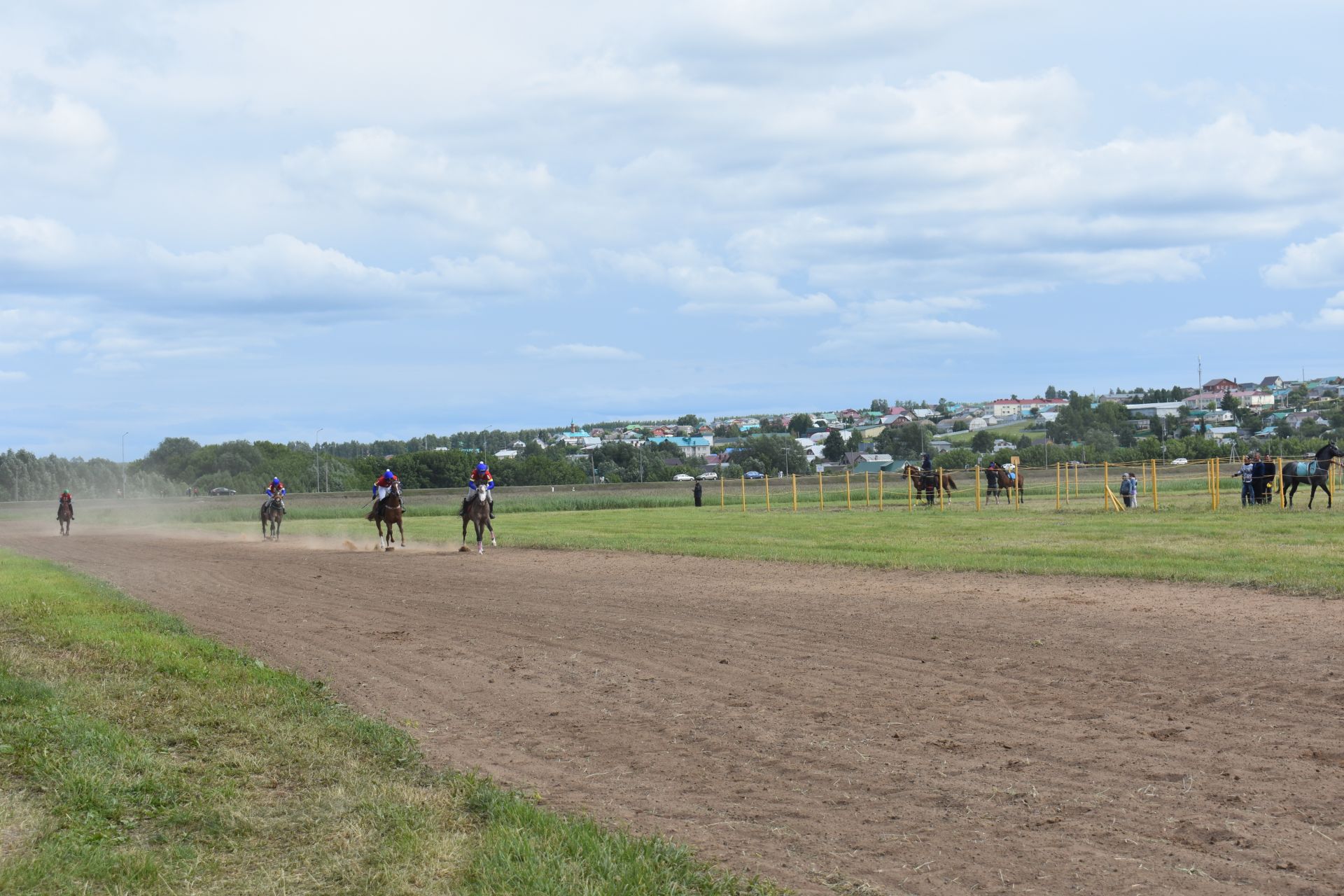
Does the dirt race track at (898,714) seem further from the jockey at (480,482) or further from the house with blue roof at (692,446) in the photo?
the house with blue roof at (692,446)

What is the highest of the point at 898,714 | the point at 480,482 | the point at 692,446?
the point at 692,446

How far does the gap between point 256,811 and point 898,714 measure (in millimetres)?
4833

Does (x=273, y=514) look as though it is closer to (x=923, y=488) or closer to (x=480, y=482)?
(x=480, y=482)

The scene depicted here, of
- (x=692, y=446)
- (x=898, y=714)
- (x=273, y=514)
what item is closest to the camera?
(x=898, y=714)

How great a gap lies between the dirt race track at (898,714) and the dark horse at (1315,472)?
1701 cm

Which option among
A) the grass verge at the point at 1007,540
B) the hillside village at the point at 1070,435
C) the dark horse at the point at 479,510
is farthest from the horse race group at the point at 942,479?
the hillside village at the point at 1070,435

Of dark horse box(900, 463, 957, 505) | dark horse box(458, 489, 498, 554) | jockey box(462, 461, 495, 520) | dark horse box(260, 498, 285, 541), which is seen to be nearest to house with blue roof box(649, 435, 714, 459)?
dark horse box(900, 463, 957, 505)

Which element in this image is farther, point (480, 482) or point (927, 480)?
point (927, 480)

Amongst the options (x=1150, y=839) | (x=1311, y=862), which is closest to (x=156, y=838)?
(x=1150, y=839)

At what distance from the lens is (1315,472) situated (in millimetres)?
32281

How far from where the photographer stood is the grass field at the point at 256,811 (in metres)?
5.80

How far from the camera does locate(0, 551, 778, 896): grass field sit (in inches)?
228

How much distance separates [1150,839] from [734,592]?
39.7ft

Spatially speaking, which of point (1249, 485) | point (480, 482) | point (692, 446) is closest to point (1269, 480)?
point (1249, 485)
